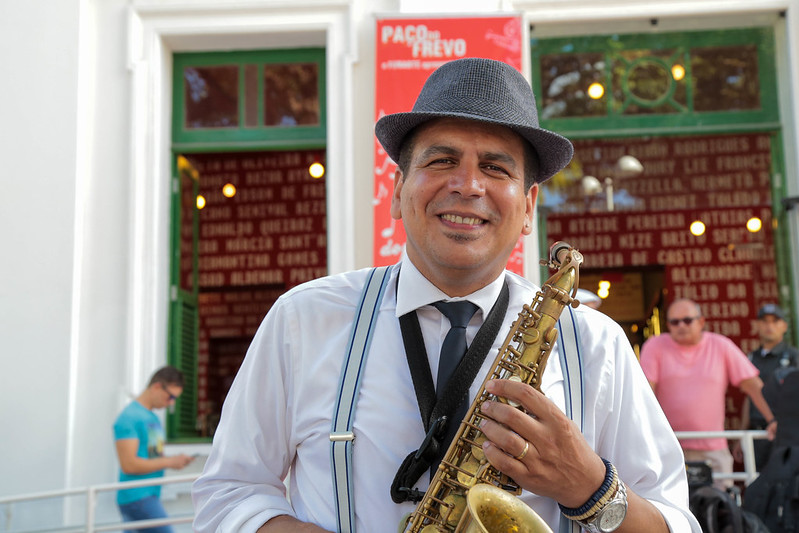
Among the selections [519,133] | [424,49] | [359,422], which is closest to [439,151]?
[519,133]

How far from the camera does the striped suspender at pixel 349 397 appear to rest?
2.08 metres

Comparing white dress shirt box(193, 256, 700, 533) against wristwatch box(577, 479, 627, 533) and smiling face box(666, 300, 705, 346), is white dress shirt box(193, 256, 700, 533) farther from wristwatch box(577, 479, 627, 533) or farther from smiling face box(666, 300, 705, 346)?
smiling face box(666, 300, 705, 346)

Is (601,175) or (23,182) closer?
(23,182)

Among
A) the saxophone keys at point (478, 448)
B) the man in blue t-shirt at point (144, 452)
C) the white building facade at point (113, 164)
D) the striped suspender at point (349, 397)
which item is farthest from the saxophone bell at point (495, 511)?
the white building facade at point (113, 164)

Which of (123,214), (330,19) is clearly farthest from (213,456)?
(330,19)

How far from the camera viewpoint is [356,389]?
7.16 feet

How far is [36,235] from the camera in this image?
811 cm

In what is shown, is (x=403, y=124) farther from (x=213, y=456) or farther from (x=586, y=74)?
(x=586, y=74)

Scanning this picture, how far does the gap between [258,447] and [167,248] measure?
6809mm

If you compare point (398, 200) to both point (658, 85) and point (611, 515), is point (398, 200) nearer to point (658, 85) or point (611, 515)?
point (611, 515)

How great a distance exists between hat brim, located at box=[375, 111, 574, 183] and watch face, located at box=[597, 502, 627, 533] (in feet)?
3.04

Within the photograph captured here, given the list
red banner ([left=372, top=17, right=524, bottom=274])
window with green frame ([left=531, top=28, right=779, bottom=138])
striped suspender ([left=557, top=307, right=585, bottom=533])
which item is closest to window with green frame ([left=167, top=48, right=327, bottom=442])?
red banner ([left=372, top=17, right=524, bottom=274])

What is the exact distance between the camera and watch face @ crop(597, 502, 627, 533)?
193 centimetres

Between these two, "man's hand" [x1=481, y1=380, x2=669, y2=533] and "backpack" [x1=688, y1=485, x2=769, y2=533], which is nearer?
"man's hand" [x1=481, y1=380, x2=669, y2=533]
